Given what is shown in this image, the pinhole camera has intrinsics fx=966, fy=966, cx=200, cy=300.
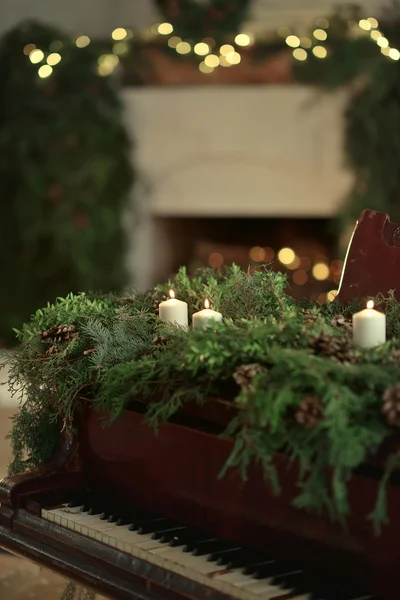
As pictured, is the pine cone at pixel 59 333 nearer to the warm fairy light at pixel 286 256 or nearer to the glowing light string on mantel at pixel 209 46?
the glowing light string on mantel at pixel 209 46

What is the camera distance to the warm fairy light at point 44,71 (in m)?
5.86

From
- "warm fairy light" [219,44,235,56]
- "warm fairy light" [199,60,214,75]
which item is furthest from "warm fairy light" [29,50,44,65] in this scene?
"warm fairy light" [219,44,235,56]

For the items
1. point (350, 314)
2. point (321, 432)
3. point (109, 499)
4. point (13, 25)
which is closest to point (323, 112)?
point (13, 25)

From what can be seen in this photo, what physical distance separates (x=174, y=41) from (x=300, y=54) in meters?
0.76

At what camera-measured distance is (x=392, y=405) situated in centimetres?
135

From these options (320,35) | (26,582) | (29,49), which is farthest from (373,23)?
(26,582)

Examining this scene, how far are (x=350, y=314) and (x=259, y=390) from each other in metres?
0.73

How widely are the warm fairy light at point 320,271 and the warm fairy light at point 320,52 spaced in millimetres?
1263

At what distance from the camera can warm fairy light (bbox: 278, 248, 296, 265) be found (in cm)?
605

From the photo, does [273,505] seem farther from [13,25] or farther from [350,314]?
[13,25]

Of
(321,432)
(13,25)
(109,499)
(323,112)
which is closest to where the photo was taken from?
(321,432)

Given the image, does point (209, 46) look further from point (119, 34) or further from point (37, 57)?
point (37, 57)

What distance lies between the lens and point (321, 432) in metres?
1.39

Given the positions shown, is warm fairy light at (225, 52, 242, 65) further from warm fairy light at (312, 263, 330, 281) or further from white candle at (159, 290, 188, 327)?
white candle at (159, 290, 188, 327)
